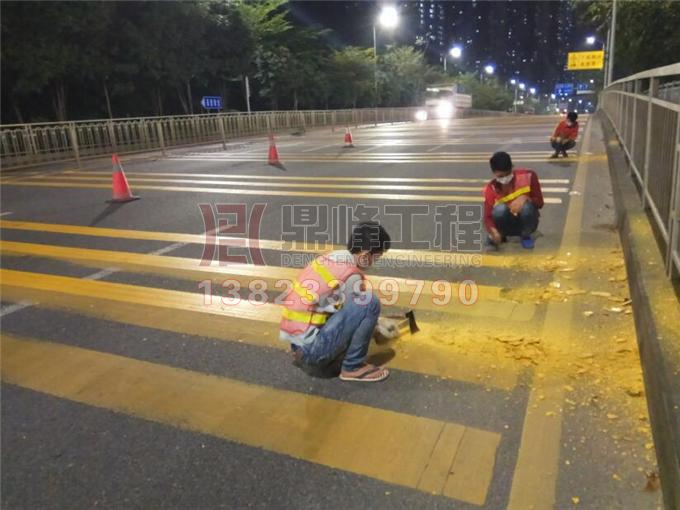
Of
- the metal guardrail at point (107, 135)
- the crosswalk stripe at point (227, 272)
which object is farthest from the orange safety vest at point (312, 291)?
the metal guardrail at point (107, 135)

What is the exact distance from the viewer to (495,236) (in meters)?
5.71

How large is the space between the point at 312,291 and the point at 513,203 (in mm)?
3372

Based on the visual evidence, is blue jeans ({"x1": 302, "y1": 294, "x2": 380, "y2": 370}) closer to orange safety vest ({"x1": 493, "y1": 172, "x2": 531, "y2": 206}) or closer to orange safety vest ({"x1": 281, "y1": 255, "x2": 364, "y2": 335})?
orange safety vest ({"x1": 281, "y1": 255, "x2": 364, "y2": 335})

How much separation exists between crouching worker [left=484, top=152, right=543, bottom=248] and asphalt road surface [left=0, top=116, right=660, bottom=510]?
0.80 ft

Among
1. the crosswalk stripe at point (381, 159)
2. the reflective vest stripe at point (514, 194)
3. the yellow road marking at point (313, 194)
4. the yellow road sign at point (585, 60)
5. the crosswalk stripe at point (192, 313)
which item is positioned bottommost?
the crosswalk stripe at point (192, 313)

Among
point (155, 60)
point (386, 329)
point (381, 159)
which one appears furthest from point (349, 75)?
point (386, 329)

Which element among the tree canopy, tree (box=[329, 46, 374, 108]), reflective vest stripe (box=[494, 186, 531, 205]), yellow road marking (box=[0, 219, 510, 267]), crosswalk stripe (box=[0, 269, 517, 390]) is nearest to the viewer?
crosswalk stripe (box=[0, 269, 517, 390])

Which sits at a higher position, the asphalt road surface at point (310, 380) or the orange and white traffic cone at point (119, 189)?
the orange and white traffic cone at point (119, 189)

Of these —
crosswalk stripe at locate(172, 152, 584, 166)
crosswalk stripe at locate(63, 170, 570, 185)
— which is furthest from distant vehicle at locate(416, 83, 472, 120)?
crosswalk stripe at locate(63, 170, 570, 185)

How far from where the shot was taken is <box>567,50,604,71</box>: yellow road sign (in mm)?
67562

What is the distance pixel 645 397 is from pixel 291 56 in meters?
42.7

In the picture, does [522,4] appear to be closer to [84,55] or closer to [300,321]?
[84,55]

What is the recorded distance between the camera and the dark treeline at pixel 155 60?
20750mm

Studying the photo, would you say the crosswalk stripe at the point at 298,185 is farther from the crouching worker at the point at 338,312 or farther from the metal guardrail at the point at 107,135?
the crouching worker at the point at 338,312
